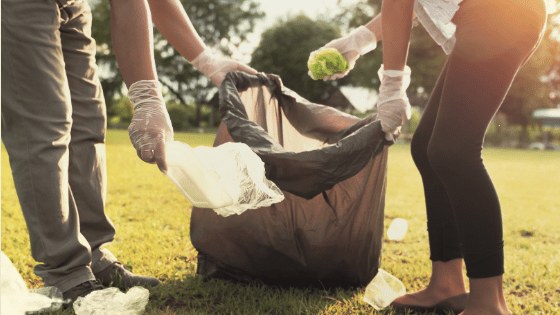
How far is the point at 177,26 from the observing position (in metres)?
2.53

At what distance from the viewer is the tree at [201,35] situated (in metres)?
38.6

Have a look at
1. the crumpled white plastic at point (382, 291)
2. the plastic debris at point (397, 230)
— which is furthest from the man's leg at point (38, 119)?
the plastic debris at point (397, 230)

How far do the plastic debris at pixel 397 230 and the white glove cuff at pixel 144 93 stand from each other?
2247 millimetres

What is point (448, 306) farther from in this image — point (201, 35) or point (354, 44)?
point (201, 35)

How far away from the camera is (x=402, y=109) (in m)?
2.21

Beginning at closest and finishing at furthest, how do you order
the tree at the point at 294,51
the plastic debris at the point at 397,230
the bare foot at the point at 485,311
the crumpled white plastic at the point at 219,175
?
the crumpled white plastic at the point at 219,175 < the bare foot at the point at 485,311 < the plastic debris at the point at 397,230 < the tree at the point at 294,51

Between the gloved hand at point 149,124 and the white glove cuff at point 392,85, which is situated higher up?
the white glove cuff at point 392,85

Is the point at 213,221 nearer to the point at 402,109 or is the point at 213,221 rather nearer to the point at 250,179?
the point at 250,179

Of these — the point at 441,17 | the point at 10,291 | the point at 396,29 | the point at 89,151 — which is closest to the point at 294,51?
the point at 89,151

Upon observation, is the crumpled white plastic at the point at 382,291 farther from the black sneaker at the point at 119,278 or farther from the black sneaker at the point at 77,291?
the black sneaker at the point at 77,291

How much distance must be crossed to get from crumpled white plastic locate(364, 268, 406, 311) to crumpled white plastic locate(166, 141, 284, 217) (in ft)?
2.02

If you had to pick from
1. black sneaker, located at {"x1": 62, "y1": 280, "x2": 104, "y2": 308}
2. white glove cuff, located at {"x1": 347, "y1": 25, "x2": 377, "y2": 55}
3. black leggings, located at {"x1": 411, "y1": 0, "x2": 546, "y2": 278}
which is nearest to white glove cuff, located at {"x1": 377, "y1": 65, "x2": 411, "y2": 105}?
black leggings, located at {"x1": 411, "y1": 0, "x2": 546, "y2": 278}

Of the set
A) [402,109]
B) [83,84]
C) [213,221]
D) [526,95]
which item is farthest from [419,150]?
[526,95]

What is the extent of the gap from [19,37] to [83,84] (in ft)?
1.52
